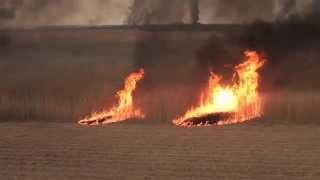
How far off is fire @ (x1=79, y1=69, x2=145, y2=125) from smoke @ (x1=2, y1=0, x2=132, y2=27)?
0.55m

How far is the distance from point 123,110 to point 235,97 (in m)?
1.06

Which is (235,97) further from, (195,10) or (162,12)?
(162,12)

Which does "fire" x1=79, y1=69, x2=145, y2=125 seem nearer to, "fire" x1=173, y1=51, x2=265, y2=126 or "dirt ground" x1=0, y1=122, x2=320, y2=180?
"dirt ground" x1=0, y1=122, x2=320, y2=180

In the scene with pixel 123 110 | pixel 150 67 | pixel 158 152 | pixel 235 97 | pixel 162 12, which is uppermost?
pixel 162 12

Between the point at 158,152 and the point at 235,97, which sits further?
the point at 235,97

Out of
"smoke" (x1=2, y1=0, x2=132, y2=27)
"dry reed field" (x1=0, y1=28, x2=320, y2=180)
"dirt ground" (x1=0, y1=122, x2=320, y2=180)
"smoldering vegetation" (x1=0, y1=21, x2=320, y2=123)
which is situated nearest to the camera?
"dirt ground" (x1=0, y1=122, x2=320, y2=180)

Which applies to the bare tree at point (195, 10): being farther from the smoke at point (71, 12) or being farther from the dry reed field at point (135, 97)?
the smoke at point (71, 12)

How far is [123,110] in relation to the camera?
18.8 feet

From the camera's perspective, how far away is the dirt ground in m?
4.04

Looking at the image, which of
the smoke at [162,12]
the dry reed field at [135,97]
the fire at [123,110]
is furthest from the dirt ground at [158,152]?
the smoke at [162,12]

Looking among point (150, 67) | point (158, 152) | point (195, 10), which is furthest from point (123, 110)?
point (158, 152)

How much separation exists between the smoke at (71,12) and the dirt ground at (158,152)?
998 mm

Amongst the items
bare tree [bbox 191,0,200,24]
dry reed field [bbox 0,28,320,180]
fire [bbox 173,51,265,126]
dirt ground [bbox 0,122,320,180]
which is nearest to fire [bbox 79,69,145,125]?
dry reed field [bbox 0,28,320,180]

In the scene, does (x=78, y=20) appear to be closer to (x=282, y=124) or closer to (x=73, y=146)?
(x=73, y=146)
